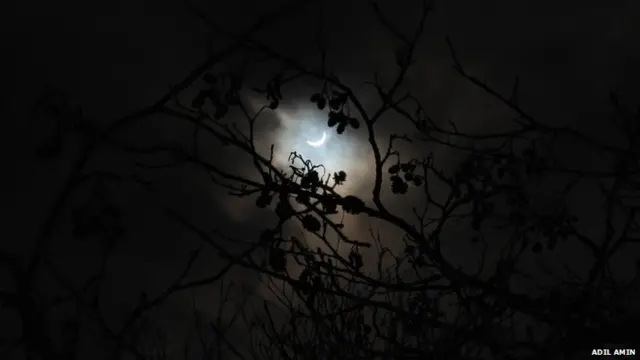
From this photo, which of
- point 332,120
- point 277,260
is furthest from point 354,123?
point 277,260

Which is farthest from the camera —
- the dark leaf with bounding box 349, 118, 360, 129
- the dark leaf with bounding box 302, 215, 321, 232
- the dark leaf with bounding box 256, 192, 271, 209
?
the dark leaf with bounding box 349, 118, 360, 129

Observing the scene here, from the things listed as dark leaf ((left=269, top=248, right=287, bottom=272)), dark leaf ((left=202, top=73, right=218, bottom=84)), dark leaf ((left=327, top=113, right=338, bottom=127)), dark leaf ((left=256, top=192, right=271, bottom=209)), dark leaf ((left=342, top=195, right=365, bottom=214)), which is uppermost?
dark leaf ((left=327, top=113, right=338, bottom=127))

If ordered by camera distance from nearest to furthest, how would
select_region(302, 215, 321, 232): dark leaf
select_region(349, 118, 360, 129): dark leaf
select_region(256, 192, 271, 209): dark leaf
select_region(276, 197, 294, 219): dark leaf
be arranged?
select_region(276, 197, 294, 219): dark leaf, select_region(302, 215, 321, 232): dark leaf, select_region(256, 192, 271, 209): dark leaf, select_region(349, 118, 360, 129): dark leaf

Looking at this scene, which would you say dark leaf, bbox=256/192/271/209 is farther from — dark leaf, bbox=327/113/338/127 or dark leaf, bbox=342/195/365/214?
dark leaf, bbox=327/113/338/127

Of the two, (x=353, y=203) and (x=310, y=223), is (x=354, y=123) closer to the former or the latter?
(x=353, y=203)

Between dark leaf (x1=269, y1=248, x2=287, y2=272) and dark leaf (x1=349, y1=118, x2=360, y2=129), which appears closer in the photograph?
dark leaf (x1=269, y1=248, x2=287, y2=272)

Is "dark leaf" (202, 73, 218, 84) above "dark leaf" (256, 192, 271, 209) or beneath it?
above

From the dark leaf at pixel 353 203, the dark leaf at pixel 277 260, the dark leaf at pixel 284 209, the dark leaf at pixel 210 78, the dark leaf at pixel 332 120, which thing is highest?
the dark leaf at pixel 332 120

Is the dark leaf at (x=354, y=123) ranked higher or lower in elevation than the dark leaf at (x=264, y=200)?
higher

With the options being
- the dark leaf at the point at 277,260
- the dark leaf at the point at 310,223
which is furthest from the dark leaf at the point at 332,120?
the dark leaf at the point at 277,260

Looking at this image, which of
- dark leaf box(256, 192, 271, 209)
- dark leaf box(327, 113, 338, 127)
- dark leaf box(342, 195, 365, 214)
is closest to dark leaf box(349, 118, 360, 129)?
dark leaf box(327, 113, 338, 127)

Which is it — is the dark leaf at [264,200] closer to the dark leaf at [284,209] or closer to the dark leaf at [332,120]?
the dark leaf at [284,209]

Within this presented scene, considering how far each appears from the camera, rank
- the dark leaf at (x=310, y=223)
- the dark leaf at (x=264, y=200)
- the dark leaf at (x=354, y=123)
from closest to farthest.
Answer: the dark leaf at (x=310, y=223) → the dark leaf at (x=264, y=200) → the dark leaf at (x=354, y=123)

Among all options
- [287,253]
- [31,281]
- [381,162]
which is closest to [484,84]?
[381,162]
